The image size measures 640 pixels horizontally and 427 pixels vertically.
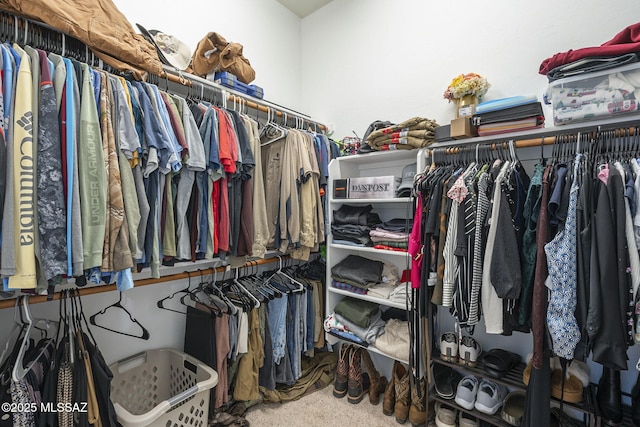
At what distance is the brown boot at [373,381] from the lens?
80.4 inches

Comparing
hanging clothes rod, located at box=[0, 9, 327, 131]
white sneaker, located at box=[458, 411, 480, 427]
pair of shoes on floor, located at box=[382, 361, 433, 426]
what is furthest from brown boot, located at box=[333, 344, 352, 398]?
hanging clothes rod, located at box=[0, 9, 327, 131]

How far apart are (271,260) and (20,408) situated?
4.75 ft

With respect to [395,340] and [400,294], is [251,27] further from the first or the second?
[395,340]

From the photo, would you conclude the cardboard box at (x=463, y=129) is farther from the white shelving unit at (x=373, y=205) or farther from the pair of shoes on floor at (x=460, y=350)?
the pair of shoes on floor at (x=460, y=350)

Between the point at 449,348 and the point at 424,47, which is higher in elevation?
the point at 424,47

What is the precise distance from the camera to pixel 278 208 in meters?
1.98

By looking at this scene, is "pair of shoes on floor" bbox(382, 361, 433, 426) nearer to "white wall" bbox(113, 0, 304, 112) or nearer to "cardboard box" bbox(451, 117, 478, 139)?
"cardboard box" bbox(451, 117, 478, 139)

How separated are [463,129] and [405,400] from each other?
1633 millimetres

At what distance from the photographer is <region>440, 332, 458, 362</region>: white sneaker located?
1695 millimetres

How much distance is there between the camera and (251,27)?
2424mm

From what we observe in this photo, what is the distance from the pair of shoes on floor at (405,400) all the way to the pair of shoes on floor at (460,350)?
0.23 meters

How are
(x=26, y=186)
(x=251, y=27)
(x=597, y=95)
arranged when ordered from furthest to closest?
1. (x=251, y=27)
2. (x=597, y=95)
3. (x=26, y=186)

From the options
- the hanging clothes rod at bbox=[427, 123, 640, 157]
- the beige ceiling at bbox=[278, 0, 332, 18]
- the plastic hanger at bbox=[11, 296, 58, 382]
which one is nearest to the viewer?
the plastic hanger at bbox=[11, 296, 58, 382]

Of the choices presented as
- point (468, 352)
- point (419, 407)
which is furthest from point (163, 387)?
point (468, 352)
